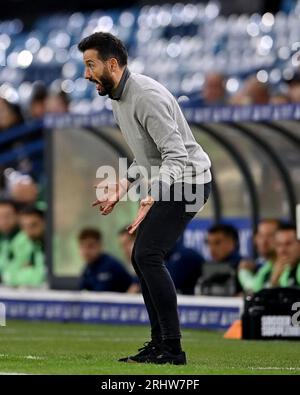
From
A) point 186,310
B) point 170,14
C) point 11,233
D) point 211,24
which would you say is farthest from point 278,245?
point 170,14

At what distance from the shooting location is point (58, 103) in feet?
60.6

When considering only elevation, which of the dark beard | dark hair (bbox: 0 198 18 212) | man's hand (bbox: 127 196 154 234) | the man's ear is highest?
→ the man's ear

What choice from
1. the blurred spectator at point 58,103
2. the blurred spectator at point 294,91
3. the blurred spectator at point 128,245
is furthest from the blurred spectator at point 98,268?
the blurred spectator at point 58,103

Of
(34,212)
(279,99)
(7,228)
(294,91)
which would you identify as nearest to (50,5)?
(7,228)

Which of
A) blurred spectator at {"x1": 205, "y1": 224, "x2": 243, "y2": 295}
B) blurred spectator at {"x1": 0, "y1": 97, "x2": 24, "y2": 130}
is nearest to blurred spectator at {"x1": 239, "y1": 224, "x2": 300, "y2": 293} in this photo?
blurred spectator at {"x1": 205, "y1": 224, "x2": 243, "y2": 295}

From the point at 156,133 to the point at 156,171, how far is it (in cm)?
33

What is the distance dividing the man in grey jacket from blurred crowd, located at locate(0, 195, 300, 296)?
4489 mm

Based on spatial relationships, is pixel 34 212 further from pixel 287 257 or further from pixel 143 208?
pixel 143 208

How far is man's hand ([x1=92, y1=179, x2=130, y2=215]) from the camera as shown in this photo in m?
7.88

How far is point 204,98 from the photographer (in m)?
17.2

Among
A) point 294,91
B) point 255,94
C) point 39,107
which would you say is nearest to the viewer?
point 294,91

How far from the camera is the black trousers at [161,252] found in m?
7.63

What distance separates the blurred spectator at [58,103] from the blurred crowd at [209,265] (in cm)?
325

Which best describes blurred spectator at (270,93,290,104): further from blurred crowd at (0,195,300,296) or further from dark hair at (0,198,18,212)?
dark hair at (0,198,18,212)
